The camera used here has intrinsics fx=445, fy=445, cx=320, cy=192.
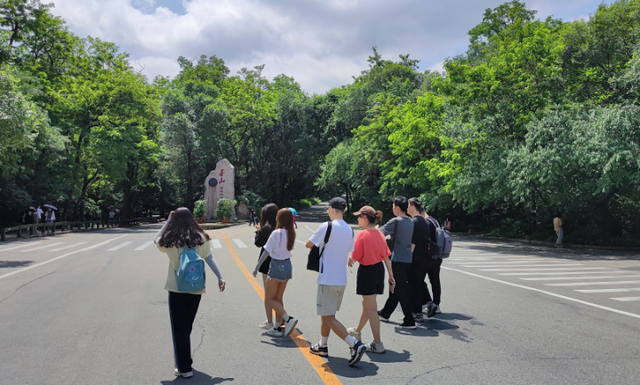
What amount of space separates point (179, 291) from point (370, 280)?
2.11 m

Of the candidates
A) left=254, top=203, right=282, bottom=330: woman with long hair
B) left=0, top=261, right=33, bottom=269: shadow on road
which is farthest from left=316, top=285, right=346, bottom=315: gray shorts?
left=0, top=261, right=33, bottom=269: shadow on road

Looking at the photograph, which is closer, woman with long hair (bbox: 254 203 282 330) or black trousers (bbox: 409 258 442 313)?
woman with long hair (bbox: 254 203 282 330)

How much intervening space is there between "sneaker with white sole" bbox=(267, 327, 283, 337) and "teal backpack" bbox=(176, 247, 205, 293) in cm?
173

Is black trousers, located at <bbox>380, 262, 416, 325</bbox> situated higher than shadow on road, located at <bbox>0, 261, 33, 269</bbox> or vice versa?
black trousers, located at <bbox>380, 262, 416, 325</bbox>

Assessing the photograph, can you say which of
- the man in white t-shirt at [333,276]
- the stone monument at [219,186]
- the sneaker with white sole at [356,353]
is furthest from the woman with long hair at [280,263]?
the stone monument at [219,186]

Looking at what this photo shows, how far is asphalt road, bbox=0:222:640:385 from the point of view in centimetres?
449

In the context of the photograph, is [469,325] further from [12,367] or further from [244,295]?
[12,367]

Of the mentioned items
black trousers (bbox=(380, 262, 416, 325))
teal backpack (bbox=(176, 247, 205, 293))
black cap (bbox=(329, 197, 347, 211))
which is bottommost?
black trousers (bbox=(380, 262, 416, 325))

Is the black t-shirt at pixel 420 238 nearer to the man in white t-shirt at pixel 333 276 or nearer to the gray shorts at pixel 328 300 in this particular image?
the man in white t-shirt at pixel 333 276

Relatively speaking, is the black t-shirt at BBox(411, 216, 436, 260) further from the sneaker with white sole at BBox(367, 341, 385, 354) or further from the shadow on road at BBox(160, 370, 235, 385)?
the shadow on road at BBox(160, 370, 235, 385)

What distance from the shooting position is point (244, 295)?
8406 mm

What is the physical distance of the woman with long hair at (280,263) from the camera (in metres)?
5.66

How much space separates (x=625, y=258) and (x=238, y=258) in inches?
556

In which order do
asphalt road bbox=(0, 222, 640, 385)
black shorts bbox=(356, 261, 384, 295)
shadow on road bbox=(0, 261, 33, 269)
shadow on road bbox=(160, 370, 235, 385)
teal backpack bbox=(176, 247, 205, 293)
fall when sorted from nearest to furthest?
shadow on road bbox=(160, 370, 235, 385)
teal backpack bbox=(176, 247, 205, 293)
asphalt road bbox=(0, 222, 640, 385)
black shorts bbox=(356, 261, 384, 295)
shadow on road bbox=(0, 261, 33, 269)
